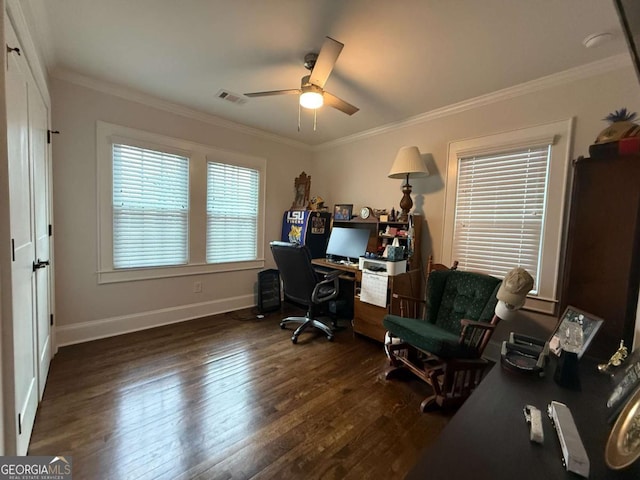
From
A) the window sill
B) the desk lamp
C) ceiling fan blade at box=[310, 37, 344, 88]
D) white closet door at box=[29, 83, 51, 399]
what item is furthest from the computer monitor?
white closet door at box=[29, 83, 51, 399]

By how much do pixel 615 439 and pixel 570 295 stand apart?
151 centimetres

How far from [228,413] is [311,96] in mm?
2373

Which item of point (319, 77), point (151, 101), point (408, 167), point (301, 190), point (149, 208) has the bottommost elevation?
point (149, 208)

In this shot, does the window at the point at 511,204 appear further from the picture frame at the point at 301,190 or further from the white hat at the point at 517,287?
the picture frame at the point at 301,190

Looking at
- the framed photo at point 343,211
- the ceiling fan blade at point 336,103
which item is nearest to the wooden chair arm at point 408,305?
the framed photo at point 343,211

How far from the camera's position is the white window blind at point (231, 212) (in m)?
3.54

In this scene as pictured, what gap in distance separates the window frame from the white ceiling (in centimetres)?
51

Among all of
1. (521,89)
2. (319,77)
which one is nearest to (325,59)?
(319,77)

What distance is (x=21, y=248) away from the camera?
1379 mm

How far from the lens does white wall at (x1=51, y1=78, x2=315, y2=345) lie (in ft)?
8.21

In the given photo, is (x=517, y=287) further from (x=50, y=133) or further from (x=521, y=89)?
(x=50, y=133)

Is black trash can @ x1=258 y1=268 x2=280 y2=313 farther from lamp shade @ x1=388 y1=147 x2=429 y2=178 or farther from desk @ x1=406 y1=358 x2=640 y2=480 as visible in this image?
desk @ x1=406 y1=358 x2=640 y2=480

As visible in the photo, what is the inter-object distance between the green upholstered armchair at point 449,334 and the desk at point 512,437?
831 mm

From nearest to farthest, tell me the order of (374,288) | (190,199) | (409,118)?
1. (374,288)
2. (409,118)
3. (190,199)
